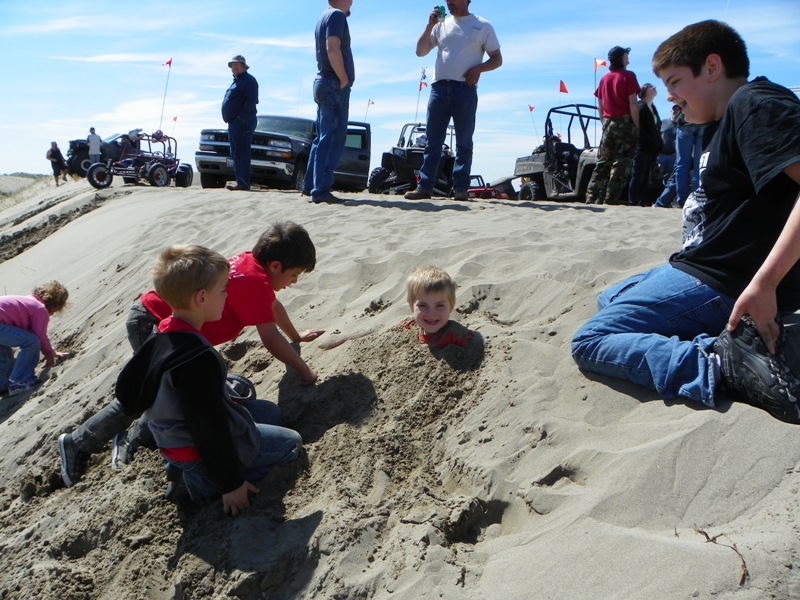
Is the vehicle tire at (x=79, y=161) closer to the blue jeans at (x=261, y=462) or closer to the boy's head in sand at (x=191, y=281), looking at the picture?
the boy's head in sand at (x=191, y=281)

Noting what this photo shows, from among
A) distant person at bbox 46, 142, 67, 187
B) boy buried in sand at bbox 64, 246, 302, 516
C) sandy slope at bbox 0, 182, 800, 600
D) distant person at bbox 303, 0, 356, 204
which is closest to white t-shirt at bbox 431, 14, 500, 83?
distant person at bbox 303, 0, 356, 204

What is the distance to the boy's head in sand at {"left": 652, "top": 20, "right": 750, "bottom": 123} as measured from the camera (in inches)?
112

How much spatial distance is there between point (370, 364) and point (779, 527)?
2.02 m

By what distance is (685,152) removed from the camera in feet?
27.8

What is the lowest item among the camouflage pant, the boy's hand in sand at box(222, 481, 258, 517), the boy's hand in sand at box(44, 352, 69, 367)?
the boy's hand in sand at box(44, 352, 69, 367)

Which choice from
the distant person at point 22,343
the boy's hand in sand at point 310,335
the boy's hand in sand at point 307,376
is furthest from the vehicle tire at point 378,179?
the boy's hand in sand at point 307,376

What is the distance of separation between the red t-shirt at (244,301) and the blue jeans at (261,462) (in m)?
0.64

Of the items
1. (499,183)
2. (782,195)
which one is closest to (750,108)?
(782,195)

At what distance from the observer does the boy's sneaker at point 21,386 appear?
16.6 ft

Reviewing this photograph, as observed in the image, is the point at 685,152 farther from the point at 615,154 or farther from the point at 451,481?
the point at 451,481

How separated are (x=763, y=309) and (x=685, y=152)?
653 centimetres

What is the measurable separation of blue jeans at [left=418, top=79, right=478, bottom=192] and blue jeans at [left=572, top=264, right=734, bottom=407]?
4828mm

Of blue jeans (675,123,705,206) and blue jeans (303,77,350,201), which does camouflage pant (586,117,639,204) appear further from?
blue jeans (303,77,350,201)

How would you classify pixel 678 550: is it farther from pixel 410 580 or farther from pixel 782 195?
pixel 782 195
